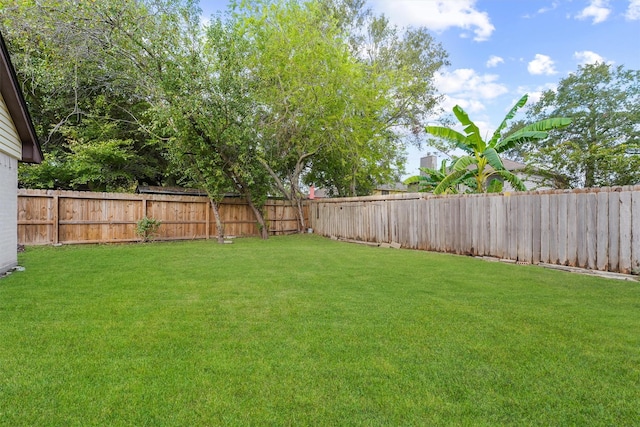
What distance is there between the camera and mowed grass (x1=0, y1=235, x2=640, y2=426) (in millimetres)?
1952

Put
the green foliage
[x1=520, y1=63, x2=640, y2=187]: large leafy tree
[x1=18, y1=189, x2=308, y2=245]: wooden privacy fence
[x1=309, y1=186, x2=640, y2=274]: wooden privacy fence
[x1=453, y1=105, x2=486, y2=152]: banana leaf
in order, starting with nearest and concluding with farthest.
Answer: [x1=309, y1=186, x2=640, y2=274]: wooden privacy fence → [x1=453, y1=105, x2=486, y2=152]: banana leaf → [x1=18, y1=189, x2=308, y2=245]: wooden privacy fence → the green foliage → [x1=520, y1=63, x2=640, y2=187]: large leafy tree

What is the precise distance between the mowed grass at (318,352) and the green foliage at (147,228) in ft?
18.8

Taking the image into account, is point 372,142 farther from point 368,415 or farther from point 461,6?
point 368,415

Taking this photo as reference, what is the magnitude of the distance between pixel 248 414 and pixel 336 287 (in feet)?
10.2

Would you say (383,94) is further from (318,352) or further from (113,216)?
(318,352)

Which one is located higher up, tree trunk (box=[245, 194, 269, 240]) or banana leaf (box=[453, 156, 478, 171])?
banana leaf (box=[453, 156, 478, 171])

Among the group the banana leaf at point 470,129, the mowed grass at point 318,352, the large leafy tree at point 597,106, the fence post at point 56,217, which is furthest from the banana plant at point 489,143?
the fence post at point 56,217

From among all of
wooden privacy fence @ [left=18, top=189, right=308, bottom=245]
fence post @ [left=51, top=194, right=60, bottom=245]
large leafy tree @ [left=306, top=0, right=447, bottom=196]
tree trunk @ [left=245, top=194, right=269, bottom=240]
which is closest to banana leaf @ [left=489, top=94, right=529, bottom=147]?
large leafy tree @ [left=306, top=0, right=447, bottom=196]

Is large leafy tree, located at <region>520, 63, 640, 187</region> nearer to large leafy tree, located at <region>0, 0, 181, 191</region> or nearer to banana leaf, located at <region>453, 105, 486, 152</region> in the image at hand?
banana leaf, located at <region>453, 105, 486, 152</region>

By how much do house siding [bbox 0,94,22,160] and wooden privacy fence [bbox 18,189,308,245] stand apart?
373cm

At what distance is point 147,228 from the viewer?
35.9 ft

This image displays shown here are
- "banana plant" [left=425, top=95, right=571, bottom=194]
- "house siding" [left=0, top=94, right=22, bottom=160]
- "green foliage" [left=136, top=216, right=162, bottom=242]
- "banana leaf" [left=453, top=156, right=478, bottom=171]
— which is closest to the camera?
"house siding" [left=0, top=94, right=22, bottom=160]

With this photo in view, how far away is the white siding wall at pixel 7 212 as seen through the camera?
230 inches

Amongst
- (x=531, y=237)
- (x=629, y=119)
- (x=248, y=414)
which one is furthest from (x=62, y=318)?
(x=629, y=119)
